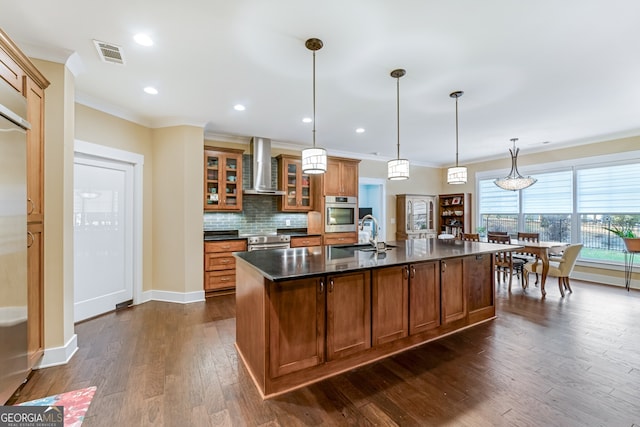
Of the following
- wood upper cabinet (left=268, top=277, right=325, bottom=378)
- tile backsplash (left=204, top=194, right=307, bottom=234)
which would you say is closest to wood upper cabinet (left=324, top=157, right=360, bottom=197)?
tile backsplash (left=204, top=194, right=307, bottom=234)

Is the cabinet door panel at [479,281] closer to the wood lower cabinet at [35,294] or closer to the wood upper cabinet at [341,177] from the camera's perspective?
the wood upper cabinet at [341,177]

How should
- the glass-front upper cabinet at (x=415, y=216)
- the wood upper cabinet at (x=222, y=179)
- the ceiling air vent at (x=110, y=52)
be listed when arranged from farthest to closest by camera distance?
the glass-front upper cabinet at (x=415, y=216)
the wood upper cabinet at (x=222, y=179)
the ceiling air vent at (x=110, y=52)

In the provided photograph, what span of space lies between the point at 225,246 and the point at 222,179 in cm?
115

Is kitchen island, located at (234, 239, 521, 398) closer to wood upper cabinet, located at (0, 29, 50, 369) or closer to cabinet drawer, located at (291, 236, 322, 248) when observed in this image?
wood upper cabinet, located at (0, 29, 50, 369)

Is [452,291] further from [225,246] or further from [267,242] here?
[225,246]

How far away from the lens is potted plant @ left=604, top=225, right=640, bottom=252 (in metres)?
4.41

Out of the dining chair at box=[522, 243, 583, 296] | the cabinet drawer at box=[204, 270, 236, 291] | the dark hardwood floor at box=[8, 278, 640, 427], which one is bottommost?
the dark hardwood floor at box=[8, 278, 640, 427]

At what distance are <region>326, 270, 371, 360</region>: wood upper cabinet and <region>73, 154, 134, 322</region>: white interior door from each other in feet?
10.6

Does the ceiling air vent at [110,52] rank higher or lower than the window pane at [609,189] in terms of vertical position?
higher

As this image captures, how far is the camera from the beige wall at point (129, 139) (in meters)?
3.32

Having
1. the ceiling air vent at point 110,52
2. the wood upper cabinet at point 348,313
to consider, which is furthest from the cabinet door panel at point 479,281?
the ceiling air vent at point 110,52

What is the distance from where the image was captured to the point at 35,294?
7.37 feet

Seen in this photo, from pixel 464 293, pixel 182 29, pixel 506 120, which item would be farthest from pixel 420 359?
pixel 506 120

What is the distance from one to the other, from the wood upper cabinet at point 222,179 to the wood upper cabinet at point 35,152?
2.34m
